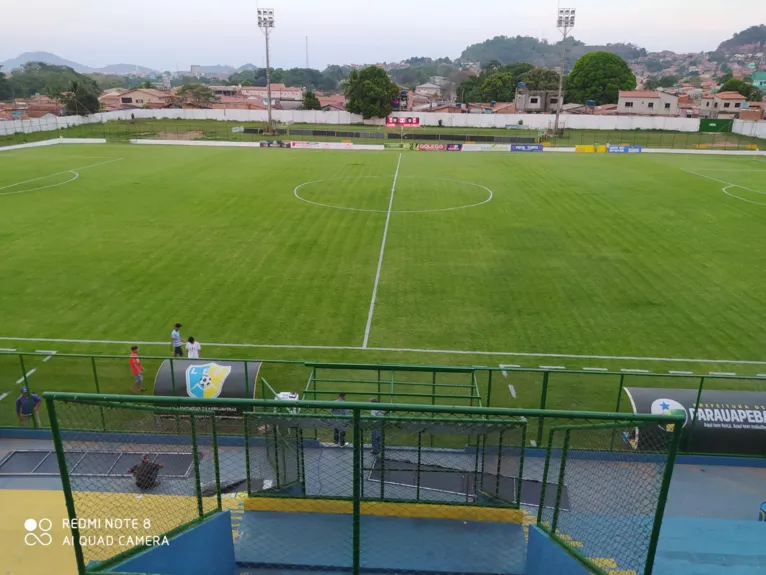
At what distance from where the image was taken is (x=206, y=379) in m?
12.7

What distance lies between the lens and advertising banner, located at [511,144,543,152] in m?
62.8

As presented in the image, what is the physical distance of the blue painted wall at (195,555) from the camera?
5477mm

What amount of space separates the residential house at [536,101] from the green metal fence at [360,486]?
368 feet

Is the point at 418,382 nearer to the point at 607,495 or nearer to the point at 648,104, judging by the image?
the point at 607,495

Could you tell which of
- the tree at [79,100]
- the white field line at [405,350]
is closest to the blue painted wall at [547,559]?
the white field line at [405,350]

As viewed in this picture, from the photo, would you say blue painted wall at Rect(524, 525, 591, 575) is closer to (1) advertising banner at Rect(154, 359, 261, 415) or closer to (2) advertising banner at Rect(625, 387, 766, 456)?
(2) advertising banner at Rect(625, 387, 766, 456)

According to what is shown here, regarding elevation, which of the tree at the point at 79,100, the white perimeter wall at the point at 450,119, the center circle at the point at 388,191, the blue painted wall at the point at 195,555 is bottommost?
the center circle at the point at 388,191

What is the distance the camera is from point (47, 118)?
3061 inches

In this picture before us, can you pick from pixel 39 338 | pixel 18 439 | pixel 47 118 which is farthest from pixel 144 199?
pixel 47 118

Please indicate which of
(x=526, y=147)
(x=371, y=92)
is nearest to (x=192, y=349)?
(x=526, y=147)

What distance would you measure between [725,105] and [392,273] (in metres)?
114

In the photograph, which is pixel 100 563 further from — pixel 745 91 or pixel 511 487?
pixel 745 91

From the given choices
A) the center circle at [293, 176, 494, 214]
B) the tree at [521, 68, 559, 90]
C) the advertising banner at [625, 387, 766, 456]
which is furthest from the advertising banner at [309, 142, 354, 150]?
the tree at [521, 68, 559, 90]

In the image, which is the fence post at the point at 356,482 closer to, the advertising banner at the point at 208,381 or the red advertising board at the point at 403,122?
the advertising banner at the point at 208,381
